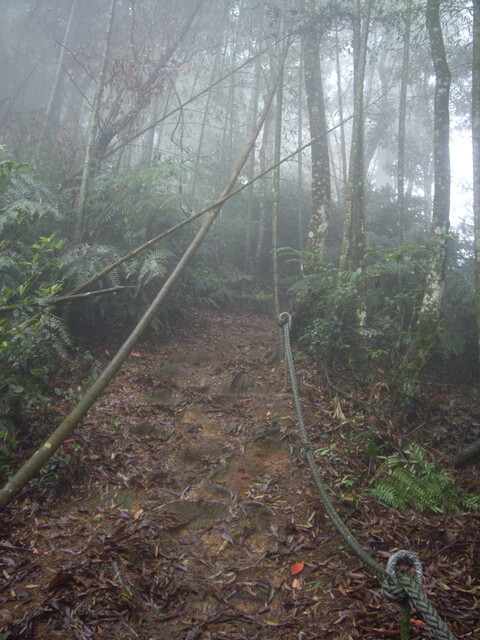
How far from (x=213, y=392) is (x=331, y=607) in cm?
347

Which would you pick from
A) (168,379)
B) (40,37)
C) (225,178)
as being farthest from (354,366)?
(40,37)

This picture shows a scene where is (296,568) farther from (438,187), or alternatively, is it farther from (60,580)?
(438,187)

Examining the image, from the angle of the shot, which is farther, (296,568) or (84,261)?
(84,261)

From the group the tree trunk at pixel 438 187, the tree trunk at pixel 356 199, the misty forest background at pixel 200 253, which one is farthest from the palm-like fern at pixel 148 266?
the tree trunk at pixel 438 187

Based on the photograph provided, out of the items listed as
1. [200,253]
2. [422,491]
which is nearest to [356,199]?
[200,253]

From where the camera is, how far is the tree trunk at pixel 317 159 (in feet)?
25.9

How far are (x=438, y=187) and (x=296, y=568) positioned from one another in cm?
552

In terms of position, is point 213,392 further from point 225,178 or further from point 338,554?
point 225,178

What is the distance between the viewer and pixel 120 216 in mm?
6602

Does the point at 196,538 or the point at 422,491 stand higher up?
the point at 422,491

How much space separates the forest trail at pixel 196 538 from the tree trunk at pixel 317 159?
3.75 meters

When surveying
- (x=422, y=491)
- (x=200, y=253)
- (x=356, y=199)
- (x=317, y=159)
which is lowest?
(x=422, y=491)

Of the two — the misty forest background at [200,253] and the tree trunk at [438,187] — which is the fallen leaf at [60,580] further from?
the tree trunk at [438,187]

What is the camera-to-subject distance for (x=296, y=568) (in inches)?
115
